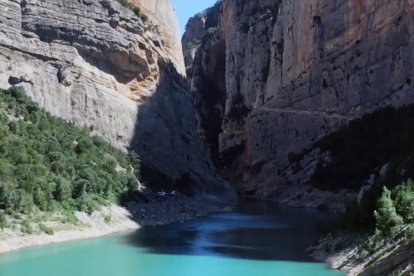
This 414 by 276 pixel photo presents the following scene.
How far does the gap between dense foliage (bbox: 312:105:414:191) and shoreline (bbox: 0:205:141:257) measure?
25627 millimetres

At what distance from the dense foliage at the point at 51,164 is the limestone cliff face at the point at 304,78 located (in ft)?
100

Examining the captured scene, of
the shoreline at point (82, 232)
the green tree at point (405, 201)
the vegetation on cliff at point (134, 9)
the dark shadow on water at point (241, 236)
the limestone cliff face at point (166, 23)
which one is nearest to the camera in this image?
the green tree at point (405, 201)

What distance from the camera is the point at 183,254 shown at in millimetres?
33312

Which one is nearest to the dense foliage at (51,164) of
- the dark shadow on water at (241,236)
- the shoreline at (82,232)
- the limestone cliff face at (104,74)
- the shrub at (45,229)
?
the shoreline at (82,232)

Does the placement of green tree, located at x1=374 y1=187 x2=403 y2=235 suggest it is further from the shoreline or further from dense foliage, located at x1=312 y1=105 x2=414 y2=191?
dense foliage, located at x1=312 y1=105 x2=414 y2=191

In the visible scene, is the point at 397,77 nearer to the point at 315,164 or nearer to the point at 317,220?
the point at 315,164

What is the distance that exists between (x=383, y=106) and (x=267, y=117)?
2271 centimetres

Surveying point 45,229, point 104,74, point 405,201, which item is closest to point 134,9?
point 104,74

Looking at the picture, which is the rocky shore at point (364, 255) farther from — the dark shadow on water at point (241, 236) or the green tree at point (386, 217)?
the dark shadow on water at point (241, 236)

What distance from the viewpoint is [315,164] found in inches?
2975

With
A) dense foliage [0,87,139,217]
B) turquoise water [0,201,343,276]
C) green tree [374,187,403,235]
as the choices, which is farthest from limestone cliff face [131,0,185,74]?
green tree [374,187,403,235]

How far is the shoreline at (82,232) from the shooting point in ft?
104

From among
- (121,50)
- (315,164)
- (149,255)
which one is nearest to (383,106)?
(315,164)

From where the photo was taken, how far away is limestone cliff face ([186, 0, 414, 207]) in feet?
230
